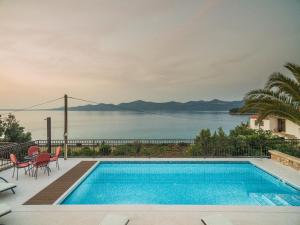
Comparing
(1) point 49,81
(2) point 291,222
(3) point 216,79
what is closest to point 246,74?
(3) point 216,79

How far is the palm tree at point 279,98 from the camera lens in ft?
29.8

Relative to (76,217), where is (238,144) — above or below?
above

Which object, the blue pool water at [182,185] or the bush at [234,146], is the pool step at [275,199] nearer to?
the blue pool water at [182,185]

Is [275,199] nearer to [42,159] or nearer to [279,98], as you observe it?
[279,98]

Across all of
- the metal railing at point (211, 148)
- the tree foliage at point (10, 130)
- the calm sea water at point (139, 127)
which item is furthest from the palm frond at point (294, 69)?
the tree foliage at point (10, 130)

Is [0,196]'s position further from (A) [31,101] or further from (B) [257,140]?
(A) [31,101]

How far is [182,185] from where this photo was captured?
8.41 metres

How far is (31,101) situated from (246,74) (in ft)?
80.2

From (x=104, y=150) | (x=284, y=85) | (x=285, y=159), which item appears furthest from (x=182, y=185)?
(x=104, y=150)

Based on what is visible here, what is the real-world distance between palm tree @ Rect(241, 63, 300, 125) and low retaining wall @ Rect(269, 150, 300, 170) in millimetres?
1429

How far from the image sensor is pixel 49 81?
23.4 metres

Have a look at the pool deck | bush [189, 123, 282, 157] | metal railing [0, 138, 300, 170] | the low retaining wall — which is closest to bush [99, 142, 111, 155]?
metal railing [0, 138, 300, 170]

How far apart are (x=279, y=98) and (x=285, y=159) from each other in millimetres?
2535

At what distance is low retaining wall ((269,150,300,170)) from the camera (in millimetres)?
9232
